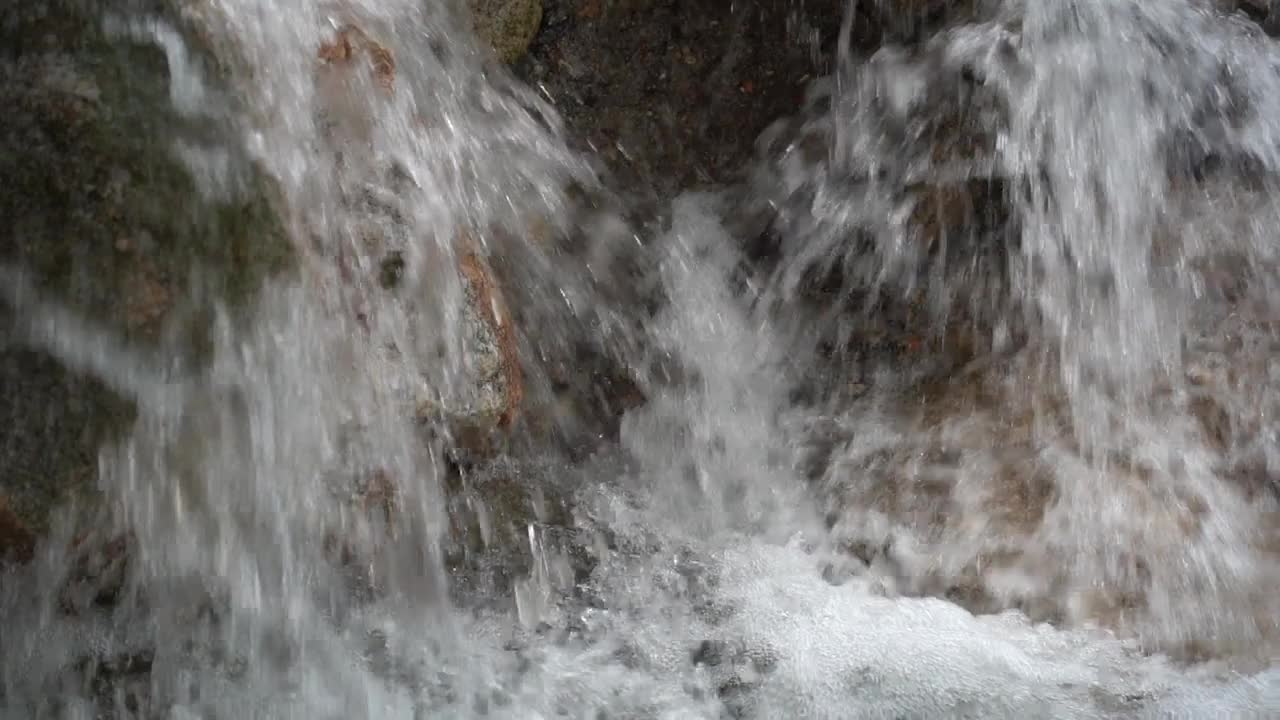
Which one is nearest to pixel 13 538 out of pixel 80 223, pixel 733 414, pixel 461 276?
pixel 80 223

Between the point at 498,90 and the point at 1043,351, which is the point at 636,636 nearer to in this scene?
the point at 1043,351

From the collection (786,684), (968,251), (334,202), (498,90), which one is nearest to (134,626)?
(334,202)

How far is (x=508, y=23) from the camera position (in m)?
3.66

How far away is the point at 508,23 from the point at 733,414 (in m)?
1.48

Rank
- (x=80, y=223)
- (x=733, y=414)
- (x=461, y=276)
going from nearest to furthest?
(x=80, y=223), (x=461, y=276), (x=733, y=414)

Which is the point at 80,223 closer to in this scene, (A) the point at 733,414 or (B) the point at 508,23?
(B) the point at 508,23

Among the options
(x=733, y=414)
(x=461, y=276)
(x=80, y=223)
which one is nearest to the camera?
(x=80, y=223)

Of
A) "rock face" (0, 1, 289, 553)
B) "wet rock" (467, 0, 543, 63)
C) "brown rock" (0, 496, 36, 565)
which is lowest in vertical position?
"brown rock" (0, 496, 36, 565)

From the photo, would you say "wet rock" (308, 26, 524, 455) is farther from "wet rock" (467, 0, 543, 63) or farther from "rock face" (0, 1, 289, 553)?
"wet rock" (467, 0, 543, 63)

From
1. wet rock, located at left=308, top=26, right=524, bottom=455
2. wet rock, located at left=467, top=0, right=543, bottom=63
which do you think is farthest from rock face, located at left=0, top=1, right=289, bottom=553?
wet rock, located at left=467, top=0, right=543, bottom=63

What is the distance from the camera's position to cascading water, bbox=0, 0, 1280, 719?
2.64 meters

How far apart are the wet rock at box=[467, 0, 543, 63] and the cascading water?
119 millimetres

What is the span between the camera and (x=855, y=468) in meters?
3.34

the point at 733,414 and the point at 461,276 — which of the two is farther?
the point at 733,414
